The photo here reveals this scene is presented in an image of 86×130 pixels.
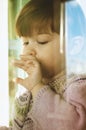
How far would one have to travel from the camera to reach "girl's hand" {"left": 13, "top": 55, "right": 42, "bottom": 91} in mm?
1238

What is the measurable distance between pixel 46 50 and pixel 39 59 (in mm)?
60

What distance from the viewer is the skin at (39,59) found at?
118 centimetres

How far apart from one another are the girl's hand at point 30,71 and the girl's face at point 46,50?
23 millimetres

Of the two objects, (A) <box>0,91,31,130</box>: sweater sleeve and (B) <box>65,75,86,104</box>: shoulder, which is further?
(A) <box>0,91,31,130</box>: sweater sleeve

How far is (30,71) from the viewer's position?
1.26m

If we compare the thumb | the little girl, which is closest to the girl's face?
the little girl

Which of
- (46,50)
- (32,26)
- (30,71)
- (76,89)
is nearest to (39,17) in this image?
(32,26)

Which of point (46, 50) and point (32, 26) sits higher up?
point (32, 26)

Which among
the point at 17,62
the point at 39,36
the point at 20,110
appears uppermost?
the point at 39,36

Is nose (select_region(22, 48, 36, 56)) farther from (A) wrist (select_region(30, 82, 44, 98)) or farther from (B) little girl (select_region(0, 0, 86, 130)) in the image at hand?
(A) wrist (select_region(30, 82, 44, 98))

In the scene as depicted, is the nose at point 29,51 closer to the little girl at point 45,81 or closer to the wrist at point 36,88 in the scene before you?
the little girl at point 45,81

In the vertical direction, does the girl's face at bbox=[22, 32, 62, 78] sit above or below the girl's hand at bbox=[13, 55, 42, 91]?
above

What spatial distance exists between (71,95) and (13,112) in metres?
0.34

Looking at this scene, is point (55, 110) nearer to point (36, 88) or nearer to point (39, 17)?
point (36, 88)
